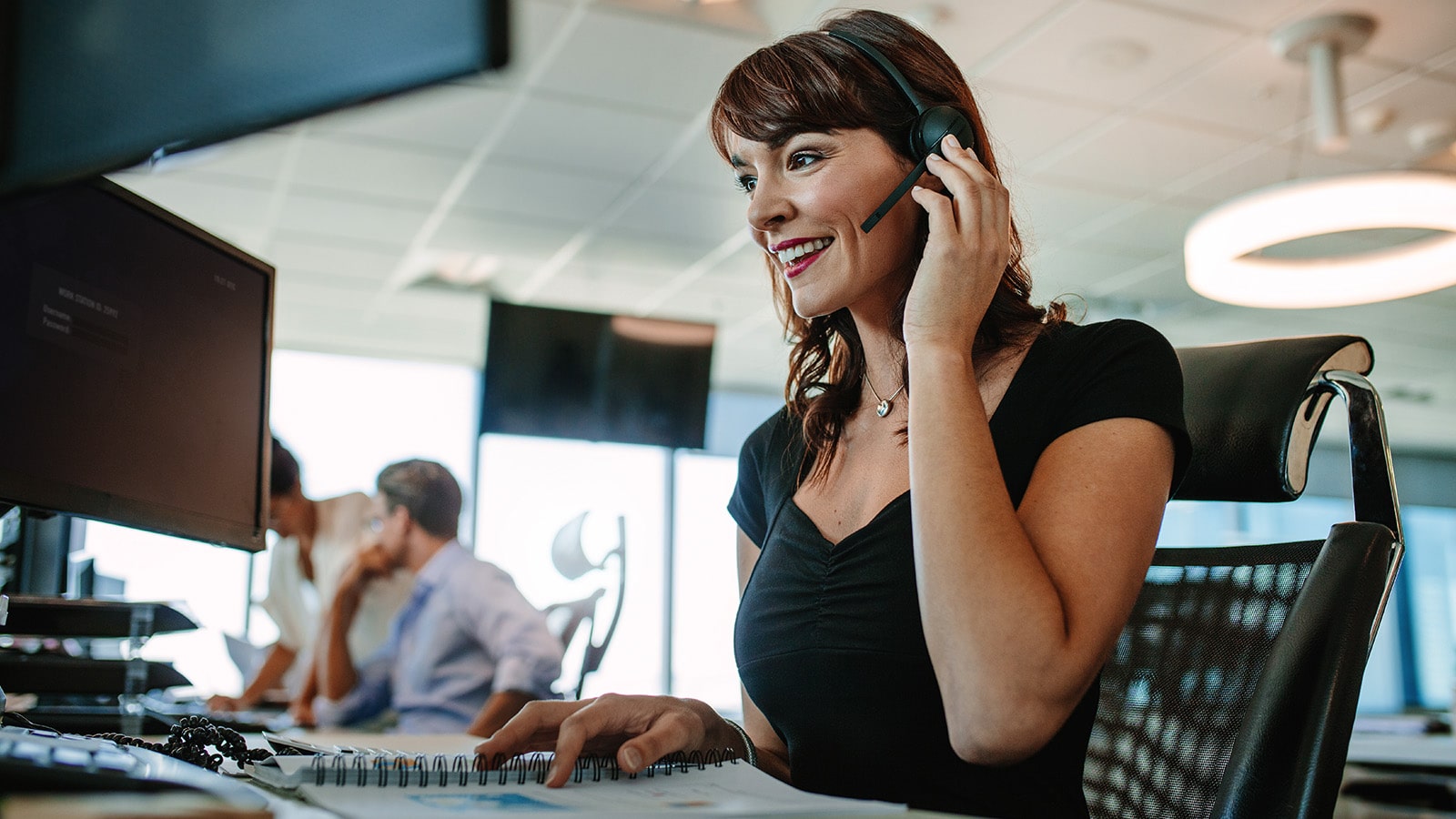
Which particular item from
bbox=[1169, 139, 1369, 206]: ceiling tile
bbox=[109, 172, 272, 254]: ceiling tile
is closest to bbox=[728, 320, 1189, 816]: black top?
bbox=[1169, 139, 1369, 206]: ceiling tile

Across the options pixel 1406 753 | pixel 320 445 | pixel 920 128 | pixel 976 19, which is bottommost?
pixel 1406 753

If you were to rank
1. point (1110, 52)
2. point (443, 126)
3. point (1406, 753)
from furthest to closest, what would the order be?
point (443, 126) → point (1110, 52) → point (1406, 753)

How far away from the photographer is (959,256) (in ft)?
3.05

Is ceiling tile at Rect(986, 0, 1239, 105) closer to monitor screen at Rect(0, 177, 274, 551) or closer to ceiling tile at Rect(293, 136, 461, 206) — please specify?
ceiling tile at Rect(293, 136, 461, 206)

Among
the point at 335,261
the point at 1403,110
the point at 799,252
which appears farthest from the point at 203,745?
the point at 335,261

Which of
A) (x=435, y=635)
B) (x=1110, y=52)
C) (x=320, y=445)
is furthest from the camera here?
(x=320, y=445)

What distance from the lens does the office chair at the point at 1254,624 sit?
868 mm

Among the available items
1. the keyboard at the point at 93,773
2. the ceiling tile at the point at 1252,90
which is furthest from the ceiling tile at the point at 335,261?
the keyboard at the point at 93,773

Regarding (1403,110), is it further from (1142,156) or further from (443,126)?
(443,126)

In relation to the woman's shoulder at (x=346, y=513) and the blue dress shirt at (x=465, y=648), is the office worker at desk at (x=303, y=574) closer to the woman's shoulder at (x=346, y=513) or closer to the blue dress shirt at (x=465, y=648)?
the woman's shoulder at (x=346, y=513)

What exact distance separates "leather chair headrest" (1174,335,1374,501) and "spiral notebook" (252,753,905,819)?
22.3 inches

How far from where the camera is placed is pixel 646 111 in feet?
13.0

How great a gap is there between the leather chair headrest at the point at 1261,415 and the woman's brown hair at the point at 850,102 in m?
0.17

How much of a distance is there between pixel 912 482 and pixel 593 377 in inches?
122
